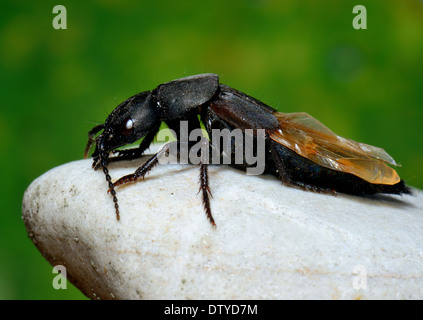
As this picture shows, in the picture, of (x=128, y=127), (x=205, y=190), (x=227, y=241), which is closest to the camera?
(x=227, y=241)

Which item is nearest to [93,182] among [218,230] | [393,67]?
[218,230]

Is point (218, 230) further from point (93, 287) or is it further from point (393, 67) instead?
point (393, 67)

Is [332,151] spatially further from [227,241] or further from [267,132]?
[227,241]

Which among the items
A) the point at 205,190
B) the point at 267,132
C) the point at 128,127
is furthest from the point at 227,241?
the point at 128,127

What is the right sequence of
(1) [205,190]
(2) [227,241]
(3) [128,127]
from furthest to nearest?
(3) [128,127] < (1) [205,190] < (2) [227,241]

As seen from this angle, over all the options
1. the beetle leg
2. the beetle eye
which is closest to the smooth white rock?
the beetle leg

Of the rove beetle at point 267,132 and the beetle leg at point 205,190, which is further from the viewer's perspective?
the rove beetle at point 267,132

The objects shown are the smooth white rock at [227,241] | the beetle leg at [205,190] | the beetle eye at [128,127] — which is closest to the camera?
the smooth white rock at [227,241]

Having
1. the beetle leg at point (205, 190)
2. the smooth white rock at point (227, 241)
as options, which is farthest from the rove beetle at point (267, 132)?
the beetle leg at point (205, 190)

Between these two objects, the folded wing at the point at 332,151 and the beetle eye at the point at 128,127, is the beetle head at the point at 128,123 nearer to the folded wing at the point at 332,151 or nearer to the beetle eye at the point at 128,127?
the beetle eye at the point at 128,127
